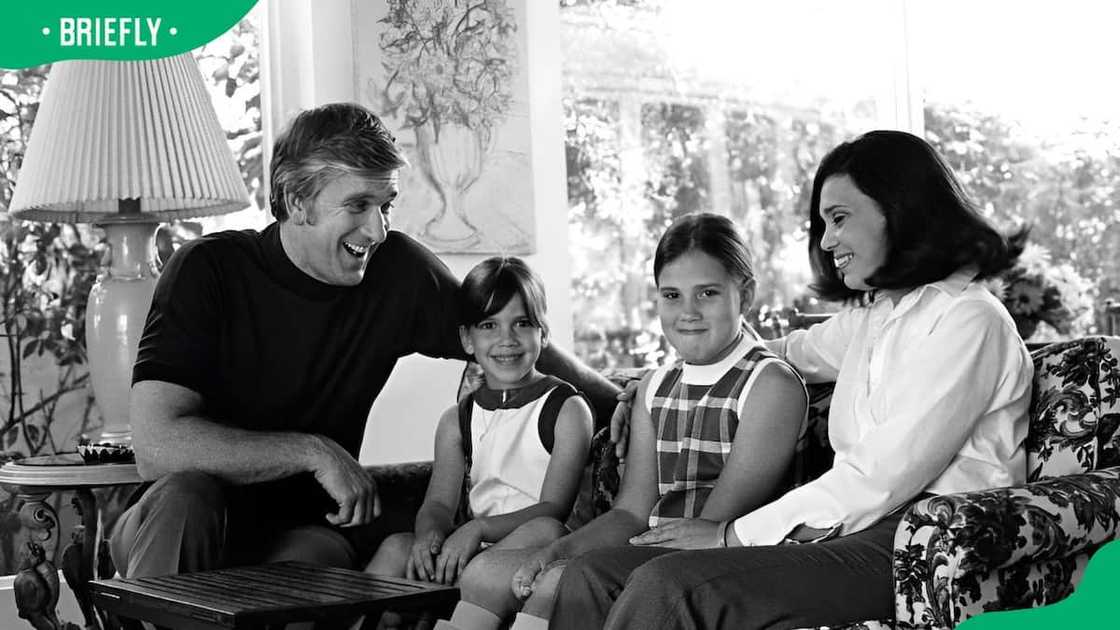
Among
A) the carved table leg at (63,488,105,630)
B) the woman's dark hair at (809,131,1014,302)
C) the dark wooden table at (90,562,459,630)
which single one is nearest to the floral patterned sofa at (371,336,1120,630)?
the woman's dark hair at (809,131,1014,302)

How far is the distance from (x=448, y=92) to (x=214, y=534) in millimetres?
2307

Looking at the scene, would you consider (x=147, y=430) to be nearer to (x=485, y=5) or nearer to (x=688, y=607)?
(x=688, y=607)

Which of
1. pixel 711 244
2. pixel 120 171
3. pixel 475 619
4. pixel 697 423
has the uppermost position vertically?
pixel 120 171

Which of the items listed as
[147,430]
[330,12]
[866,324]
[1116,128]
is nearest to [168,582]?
[147,430]

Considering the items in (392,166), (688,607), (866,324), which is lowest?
(688,607)

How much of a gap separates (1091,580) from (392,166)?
4.92 ft

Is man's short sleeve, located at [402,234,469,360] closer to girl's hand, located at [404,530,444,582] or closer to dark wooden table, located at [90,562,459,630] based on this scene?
girl's hand, located at [404,530,444,582]

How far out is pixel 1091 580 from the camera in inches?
58.8

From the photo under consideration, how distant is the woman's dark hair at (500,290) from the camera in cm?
249

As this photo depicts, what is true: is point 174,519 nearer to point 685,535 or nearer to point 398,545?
point 398,545

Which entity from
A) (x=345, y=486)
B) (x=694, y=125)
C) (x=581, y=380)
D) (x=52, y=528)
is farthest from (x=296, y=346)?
(x=694, y=125)

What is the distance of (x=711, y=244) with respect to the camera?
2.27m

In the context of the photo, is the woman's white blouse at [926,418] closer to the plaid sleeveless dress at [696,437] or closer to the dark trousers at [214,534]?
the plaid sleeveless dress at [696,437]

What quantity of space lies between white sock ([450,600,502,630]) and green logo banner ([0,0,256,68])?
171 centimetres
